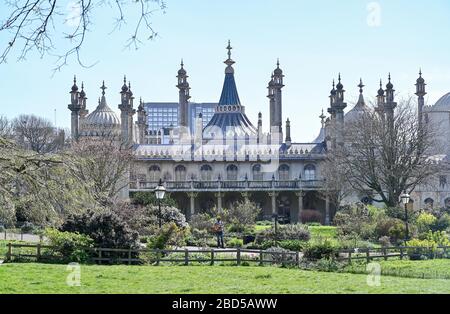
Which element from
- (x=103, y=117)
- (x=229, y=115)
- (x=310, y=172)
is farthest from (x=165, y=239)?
(x=229, y=115)

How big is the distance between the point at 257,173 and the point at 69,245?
129 feet

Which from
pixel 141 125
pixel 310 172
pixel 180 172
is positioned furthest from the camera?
pixel 141 125

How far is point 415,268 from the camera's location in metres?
21.6

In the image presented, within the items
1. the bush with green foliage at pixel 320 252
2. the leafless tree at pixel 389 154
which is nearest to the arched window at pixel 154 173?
the leafless tree at pixel 389 154

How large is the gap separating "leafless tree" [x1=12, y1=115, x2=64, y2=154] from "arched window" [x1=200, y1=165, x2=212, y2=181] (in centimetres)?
1200

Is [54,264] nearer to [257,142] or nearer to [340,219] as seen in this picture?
[340,219]

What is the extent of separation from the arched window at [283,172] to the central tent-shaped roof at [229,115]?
22.3ft

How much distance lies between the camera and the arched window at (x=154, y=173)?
204ft

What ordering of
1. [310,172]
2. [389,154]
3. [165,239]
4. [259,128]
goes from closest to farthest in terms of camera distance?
[165,239] < [389,154] < [310,172] < [259,128]

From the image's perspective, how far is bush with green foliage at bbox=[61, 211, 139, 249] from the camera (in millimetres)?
25188

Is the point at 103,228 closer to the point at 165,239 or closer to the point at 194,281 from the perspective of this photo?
the point at 165,239

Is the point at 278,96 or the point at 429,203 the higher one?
the point at 278,96

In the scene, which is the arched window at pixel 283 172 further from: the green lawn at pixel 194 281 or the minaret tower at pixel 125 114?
the green lawn at pixel 194 281

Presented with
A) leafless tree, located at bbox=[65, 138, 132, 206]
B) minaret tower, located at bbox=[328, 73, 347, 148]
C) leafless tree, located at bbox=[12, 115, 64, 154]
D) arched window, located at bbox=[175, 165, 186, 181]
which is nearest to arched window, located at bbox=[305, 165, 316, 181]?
minaret tower, located at bbox=[328, 73, 347, 148]
